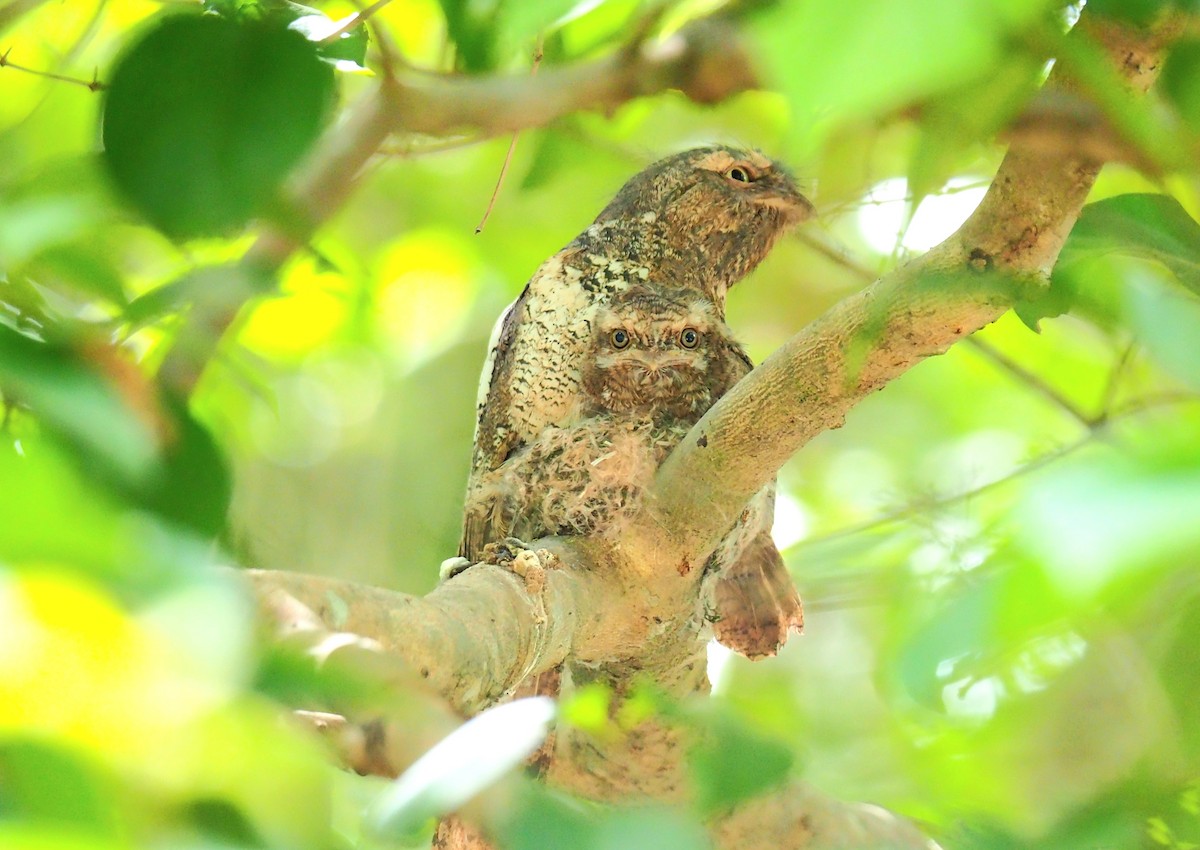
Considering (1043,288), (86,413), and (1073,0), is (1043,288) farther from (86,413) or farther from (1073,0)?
(86,413)

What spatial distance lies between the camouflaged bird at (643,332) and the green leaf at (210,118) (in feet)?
5.46

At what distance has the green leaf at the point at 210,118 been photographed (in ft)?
2.52

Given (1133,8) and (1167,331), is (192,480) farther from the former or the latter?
(1133,8)

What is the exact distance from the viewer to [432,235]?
534cm

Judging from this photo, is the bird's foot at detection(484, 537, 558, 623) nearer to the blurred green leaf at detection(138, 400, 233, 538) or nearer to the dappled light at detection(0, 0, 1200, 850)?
the dappled light at detection(0, 0, 1200, 850)

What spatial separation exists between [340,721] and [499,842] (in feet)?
0.69

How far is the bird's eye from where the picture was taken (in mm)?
3096

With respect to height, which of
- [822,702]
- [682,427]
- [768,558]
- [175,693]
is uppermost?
[175,693]

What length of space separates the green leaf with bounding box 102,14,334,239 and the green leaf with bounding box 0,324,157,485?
5.6 inches

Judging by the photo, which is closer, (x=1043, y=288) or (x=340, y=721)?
→ (x=340, y=721)

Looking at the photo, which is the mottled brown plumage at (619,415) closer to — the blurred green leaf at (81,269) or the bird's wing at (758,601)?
the bird's wing at (758,601)

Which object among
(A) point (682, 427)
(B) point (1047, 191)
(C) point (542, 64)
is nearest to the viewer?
(B) point (1047, 191)

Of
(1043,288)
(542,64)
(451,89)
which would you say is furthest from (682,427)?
(1043,288)

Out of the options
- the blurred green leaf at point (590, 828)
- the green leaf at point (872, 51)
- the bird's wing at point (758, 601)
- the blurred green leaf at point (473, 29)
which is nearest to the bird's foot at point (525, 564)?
the bird's wing at point (758, 601)
